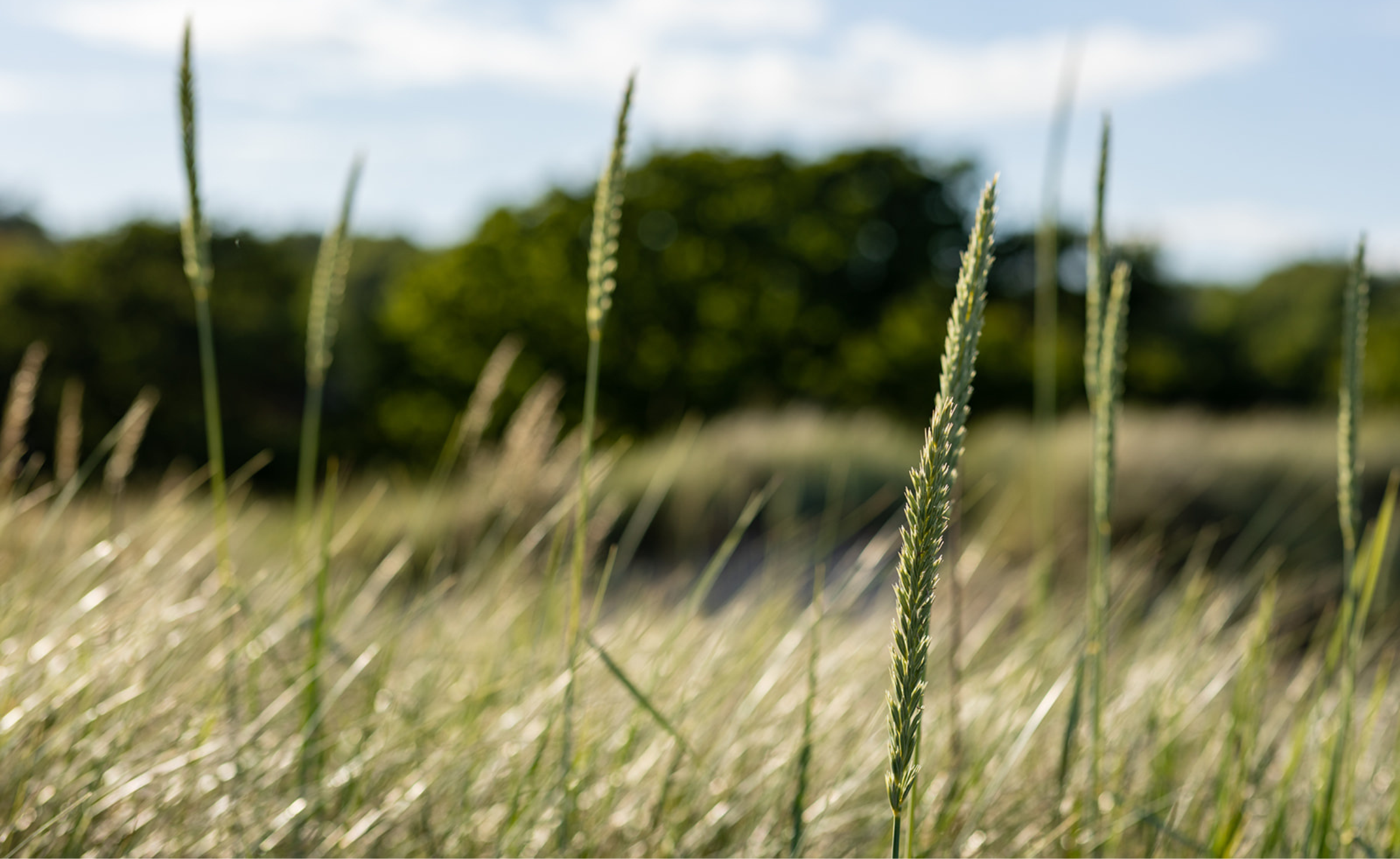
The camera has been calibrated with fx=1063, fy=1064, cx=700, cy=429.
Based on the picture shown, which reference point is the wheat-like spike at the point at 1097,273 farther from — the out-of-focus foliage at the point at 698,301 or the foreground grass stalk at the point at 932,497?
the out-of-focus foliage at the point at 698,301

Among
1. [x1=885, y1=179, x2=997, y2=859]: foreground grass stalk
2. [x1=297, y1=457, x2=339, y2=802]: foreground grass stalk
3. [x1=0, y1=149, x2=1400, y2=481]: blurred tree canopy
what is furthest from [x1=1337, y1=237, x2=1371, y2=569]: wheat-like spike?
[x1=0, y1=149, x2=1400, y2=481]: blurred tree canopy

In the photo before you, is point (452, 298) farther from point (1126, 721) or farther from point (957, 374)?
point (957, 374)

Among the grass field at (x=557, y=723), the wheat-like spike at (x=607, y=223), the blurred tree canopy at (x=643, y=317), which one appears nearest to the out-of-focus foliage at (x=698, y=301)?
the blurred tree canopy at (x=643, y=317)

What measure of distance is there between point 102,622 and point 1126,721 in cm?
185

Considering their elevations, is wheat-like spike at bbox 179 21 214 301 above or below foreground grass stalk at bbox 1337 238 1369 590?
above

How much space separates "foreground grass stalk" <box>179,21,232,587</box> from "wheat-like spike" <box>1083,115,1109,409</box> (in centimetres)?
108

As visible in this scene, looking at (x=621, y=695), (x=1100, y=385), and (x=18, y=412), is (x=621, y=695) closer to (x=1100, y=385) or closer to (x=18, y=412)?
(x=1100, y=385)

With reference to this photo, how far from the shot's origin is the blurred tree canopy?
47.5 ft

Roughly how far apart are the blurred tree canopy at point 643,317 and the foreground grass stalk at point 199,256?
13018mm

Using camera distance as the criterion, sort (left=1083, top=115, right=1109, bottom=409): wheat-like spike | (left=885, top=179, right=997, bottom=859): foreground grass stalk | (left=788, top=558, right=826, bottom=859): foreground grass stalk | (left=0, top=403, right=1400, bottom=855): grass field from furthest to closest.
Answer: (left=0, top=403, right=1400, bottom=855): grass field
(left=1083, top=115, right=1109, bottom=409): wheat-like spike
(left=788, top=558, right=826, bottom=859): foreground grass stalk
(left=885, top=179, right=997, bottom=859): foreground grass stalk

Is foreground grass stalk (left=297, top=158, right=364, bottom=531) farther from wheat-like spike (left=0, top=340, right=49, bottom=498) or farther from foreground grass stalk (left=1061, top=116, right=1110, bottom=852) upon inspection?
foreground grass stalk (left=1061, top=116, right=1110, bottom=852)

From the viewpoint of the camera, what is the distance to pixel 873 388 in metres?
16.0

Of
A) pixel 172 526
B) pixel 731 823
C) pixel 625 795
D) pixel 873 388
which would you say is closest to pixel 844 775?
pixel 731 823

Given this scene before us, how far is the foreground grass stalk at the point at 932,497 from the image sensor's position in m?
0.57
